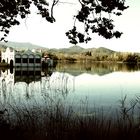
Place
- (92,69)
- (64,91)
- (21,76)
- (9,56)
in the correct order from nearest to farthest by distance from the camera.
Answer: (64,91) → (21,76) → (9,56) → (92,69)

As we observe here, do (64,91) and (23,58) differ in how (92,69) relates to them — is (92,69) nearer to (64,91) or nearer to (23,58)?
(23,58)

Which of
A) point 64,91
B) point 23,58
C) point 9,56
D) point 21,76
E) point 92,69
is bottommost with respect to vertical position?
point 92,69

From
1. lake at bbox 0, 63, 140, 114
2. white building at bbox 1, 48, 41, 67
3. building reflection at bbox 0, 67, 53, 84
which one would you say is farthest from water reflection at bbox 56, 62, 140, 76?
lake at bbox 0, 63, 140, 114

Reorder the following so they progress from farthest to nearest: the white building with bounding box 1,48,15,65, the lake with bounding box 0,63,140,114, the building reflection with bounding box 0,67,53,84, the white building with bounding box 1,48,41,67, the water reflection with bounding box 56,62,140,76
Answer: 1. the white building with bounding box 1,48,41,67
2. the white building with bounding box 1,48,15,65
3. the water reflection with bounding box 56,62,140,76
4. the building reflection with bounding box 0,67,53,84
5. the lake with bounding box 0,63,140,114

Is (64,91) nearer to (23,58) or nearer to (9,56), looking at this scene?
(9,56)

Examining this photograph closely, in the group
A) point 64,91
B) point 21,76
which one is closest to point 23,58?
point 21,76

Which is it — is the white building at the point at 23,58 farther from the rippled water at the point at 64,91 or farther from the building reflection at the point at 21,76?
the rippled water at the point at 64,91

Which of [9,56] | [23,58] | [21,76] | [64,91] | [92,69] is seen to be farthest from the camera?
[92,69]

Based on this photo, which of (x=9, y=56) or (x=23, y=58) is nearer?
(x=9, y=56)

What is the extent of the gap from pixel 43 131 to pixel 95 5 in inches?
141

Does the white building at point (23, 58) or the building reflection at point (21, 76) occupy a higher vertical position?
the white building at point (23, 58)

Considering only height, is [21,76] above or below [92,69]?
above

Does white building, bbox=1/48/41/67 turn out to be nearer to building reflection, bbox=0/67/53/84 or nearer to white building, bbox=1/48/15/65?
white building, bbox=1/48/15/65

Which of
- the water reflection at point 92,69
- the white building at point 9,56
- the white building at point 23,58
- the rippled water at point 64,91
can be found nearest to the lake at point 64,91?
the rippled water at point 64,91
